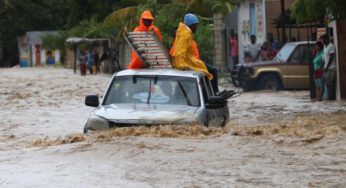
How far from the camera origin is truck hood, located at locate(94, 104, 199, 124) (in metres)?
11.1

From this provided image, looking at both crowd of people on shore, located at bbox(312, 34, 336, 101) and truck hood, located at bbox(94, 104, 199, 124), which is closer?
truck hood, located at bbox(94, 104, 199, 124)

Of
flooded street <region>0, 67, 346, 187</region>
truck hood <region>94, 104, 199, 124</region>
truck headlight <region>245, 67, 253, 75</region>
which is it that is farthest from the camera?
truck headlight <region>245, 67, 253, 75</region>

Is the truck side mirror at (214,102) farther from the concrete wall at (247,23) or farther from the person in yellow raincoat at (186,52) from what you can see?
the concrete wall at (247,23)

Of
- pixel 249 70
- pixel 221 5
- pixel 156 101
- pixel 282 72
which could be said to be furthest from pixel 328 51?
pixel 221 5

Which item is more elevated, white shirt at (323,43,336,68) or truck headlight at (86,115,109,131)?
white shirt at (323,43,336,68)

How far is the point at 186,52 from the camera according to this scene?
1305cm

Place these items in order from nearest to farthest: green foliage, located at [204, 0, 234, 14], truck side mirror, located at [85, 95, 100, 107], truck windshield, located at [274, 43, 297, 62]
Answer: truck side mirror, located at [85, 95, 100, 107] < truck windshield, located at [274, 43, 297, 62] < green foliage, located at [204, 0, 234, 14]

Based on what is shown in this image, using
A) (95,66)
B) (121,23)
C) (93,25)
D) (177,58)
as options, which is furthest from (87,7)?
(177,58)

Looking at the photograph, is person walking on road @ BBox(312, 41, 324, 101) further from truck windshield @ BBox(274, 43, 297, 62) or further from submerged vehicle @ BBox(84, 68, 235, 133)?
submerged vehicle @ BBox(84, 68, 235, 133)

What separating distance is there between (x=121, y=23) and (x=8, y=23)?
42.0m

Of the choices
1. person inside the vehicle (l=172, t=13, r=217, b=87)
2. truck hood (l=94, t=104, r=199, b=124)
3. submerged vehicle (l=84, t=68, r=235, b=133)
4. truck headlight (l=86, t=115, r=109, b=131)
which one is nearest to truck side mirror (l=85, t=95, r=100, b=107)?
submerged vehicle (l=84, t=68, r=235, b=133)

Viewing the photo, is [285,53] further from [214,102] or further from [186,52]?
[214,102]

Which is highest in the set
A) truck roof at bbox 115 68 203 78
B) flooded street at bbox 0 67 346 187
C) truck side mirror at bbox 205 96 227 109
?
truck roof at bbox 115 68 203 78

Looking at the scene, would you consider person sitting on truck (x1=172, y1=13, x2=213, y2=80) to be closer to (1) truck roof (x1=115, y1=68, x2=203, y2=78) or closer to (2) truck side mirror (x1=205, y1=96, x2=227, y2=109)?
(1) truck roof (x1=115, y1=68, x2=203, y2=78)
